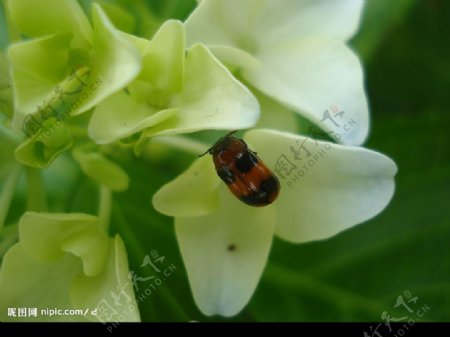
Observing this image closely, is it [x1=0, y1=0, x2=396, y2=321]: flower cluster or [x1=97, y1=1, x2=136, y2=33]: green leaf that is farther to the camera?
[x1=97, y1=1, x2=136, y2=33]: green leaf

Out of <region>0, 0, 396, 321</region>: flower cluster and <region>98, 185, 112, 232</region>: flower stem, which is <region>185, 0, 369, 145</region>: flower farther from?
<region>98, 185, 112, 232</region>: flower stem

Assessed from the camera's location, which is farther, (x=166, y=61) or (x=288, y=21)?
(x=288, y=21)

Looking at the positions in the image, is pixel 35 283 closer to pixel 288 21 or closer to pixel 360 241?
pixel 288 21

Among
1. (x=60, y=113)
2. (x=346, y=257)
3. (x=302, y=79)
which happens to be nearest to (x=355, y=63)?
(x=302, y=79)

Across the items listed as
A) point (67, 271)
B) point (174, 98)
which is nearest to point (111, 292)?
point (67, 271)

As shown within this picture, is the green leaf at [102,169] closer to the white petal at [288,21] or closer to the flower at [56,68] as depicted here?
the flower at [56,68]

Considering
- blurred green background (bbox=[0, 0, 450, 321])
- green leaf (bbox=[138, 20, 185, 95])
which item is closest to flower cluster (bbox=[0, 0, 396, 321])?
green leaf (bbox=[138, 20, 185, 95])
